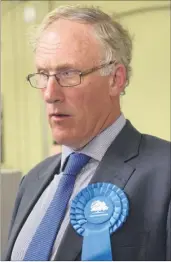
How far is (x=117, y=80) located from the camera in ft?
3.00

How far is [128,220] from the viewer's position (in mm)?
786

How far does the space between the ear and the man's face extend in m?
0.02

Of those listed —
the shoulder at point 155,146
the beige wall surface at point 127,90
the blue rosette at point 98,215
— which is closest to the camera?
the blue rosette at point 98,215

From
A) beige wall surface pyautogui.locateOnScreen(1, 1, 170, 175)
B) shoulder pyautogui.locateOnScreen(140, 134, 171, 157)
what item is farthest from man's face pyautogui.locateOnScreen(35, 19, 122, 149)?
beige wall surface pyautogui.locateOnScreen(1, 1, 170, 175)

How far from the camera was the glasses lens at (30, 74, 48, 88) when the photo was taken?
2.85 ft

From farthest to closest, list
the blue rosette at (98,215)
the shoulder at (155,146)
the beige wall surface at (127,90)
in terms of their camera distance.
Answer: the beige wall surface at (127,90)
the shoulder at (155,146)
the blue rosette at (98,215)

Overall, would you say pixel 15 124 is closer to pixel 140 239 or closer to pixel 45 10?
pixel 45 10

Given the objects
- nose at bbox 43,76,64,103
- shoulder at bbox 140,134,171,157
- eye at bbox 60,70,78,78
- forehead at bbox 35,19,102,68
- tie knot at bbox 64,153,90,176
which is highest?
forehead at bbox 35,19,102,68

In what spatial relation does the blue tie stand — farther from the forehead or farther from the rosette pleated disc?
the forehead

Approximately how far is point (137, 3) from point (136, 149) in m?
1.32

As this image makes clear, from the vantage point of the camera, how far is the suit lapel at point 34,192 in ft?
3.01

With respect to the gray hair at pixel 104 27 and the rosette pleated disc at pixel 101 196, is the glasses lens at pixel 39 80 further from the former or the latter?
the rosette pleated disc at pixel 101 196

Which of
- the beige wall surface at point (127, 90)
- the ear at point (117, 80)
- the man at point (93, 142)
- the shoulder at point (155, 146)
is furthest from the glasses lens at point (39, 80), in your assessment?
the beige wall surface at point (127, 90)

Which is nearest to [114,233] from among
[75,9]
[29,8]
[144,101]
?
[75,9]
